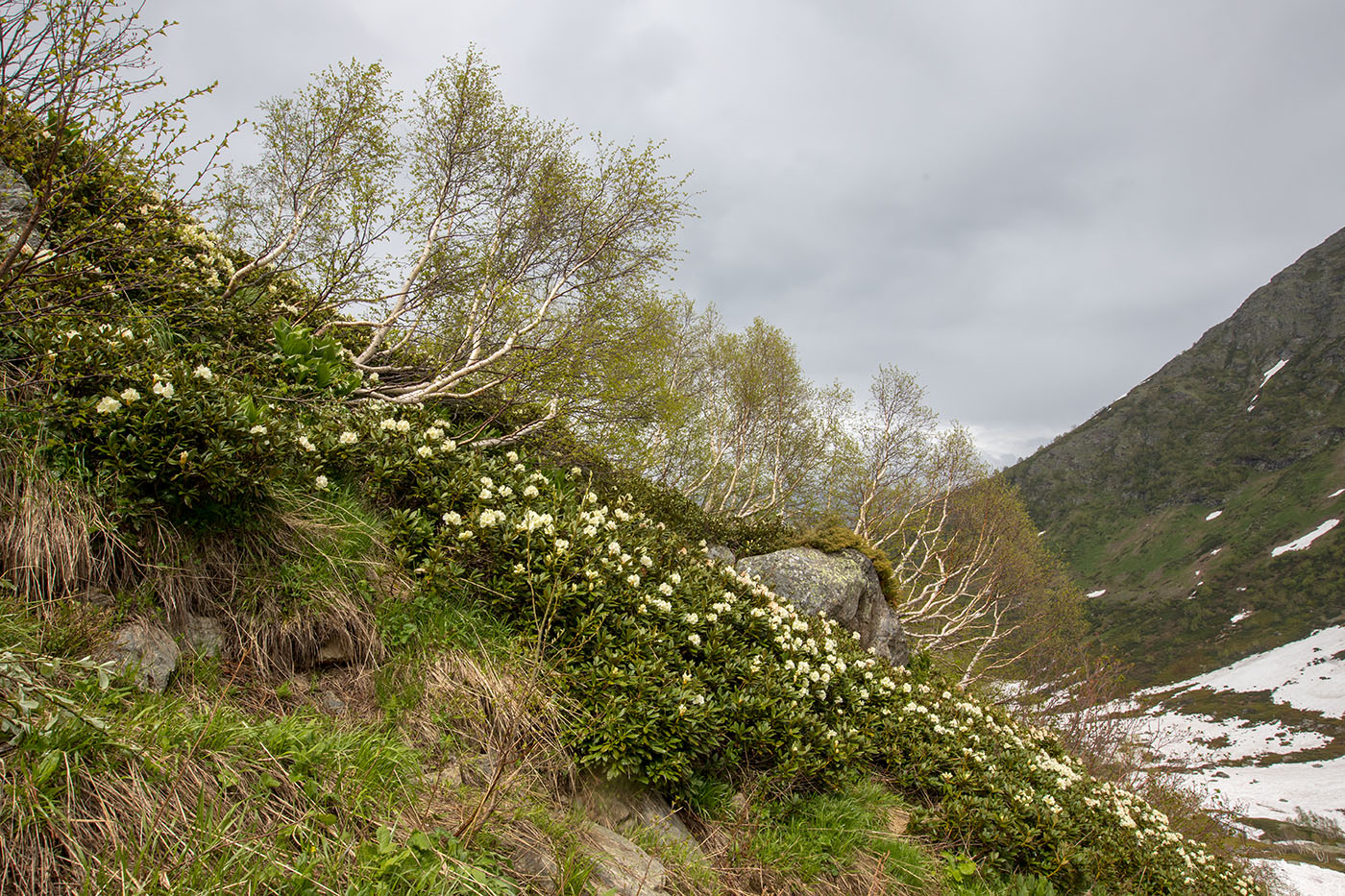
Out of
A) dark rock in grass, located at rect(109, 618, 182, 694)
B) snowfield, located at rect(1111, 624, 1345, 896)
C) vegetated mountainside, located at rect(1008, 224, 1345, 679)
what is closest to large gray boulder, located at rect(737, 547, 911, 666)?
dark rock in grass, located at rect(109, 618, 182, 694)

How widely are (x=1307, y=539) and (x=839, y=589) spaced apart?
128817 millimetres

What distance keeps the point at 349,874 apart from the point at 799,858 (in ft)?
8.91

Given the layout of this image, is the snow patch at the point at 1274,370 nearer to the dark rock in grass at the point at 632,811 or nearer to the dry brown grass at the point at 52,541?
the dark rock in grass at the point at 632,811

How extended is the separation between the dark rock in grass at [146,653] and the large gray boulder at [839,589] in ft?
23.4

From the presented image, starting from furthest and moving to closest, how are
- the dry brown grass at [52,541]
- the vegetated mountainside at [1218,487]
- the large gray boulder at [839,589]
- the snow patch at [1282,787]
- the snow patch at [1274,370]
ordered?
the snow patch at [1274,370] → the vegetated mountainside at [1218,487] → the snow patch at [1282,787] → the large gray boulder at [839,589] → the dry brown grass at [52,541]

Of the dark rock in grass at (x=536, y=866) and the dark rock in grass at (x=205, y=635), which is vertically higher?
the dark rock in grass at (x=205, y=635)

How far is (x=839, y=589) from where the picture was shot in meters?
9.94

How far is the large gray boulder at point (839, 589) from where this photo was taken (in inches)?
378

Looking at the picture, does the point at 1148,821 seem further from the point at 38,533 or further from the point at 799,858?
the point at 38,533

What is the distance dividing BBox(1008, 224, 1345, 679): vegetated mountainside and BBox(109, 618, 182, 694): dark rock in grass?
10227 cm

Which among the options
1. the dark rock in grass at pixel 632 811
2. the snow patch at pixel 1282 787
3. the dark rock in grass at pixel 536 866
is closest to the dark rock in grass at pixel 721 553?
the dark rock in grass at pixel 632 811

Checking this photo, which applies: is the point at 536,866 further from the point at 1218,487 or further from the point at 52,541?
the point at 1218,487

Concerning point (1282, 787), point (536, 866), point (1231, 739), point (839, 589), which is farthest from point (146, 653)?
point (1231, 739)

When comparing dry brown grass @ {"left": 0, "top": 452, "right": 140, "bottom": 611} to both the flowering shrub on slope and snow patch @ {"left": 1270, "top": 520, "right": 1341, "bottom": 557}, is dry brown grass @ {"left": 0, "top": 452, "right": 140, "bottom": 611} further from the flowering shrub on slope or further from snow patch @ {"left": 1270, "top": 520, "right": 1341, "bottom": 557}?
snow patch @ {"left": 1270, "top": 520, "right": 1341, "bottom": 557}
